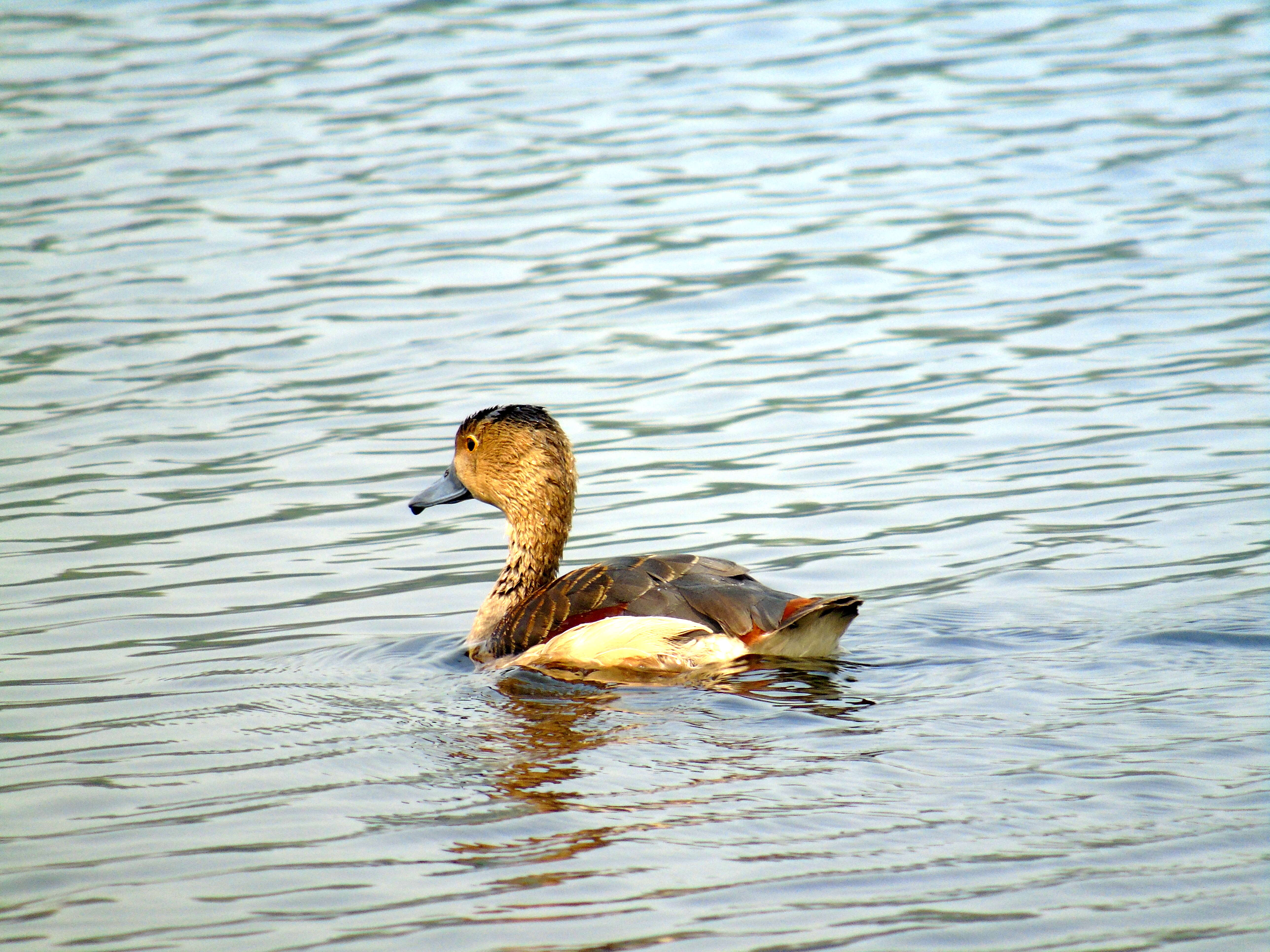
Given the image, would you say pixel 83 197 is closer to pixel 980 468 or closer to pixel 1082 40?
pixel 980 468

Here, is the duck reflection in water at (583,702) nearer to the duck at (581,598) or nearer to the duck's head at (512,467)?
the duck at (581,598)

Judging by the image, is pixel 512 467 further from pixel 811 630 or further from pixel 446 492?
pixel 811 630

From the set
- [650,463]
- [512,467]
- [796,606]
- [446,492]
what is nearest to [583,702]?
[796,606]

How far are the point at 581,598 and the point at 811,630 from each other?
1.09 m

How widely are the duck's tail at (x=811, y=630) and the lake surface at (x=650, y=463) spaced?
102 mm

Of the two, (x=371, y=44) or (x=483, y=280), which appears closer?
(x=483, y=280)

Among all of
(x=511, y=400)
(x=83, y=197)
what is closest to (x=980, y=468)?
(x=511, y=400)

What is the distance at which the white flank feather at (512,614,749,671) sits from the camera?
7.04 m

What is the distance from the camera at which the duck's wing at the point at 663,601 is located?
23.0 ft

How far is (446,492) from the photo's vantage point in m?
8.48

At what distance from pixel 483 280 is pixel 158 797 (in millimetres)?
8171

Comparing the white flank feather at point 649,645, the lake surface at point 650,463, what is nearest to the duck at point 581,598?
the white flank feather at point 649,645

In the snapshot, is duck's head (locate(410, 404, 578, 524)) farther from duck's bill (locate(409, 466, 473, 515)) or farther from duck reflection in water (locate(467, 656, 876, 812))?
duck reflection in water (locate(467, 656, 876, 812))

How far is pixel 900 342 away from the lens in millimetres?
12047
